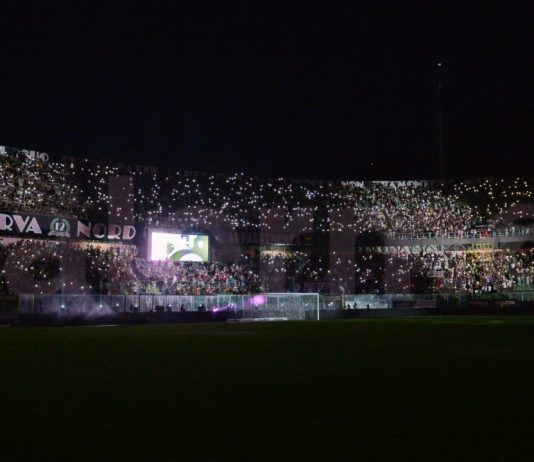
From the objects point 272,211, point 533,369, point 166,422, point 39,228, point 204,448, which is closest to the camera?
point 204,448

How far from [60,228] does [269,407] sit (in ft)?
123

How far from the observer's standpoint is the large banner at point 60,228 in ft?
132

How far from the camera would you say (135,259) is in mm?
46844

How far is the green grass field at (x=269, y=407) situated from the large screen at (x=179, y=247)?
1307 inches

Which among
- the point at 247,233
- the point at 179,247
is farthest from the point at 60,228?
the point at 247,233

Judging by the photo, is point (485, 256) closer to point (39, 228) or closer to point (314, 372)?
point (39, 228)

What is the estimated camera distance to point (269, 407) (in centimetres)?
737

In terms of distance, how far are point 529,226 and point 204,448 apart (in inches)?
2183

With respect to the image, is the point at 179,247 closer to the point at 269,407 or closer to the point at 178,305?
the point at 178,305

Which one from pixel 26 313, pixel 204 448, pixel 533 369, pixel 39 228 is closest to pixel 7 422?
pixel 204 448

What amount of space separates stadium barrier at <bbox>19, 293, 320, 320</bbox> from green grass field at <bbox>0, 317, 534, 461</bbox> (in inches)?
738

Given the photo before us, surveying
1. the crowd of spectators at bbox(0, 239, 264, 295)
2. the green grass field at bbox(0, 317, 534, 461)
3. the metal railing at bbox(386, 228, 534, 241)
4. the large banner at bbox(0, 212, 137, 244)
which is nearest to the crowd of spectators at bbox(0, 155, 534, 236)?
the metal railing at bbox(386, 228, 534, 241)

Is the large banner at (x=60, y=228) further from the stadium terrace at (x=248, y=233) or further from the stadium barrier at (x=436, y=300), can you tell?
the stadium barrier at (x=436, y=300)

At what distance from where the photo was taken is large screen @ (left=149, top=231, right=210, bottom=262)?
47.1 m
